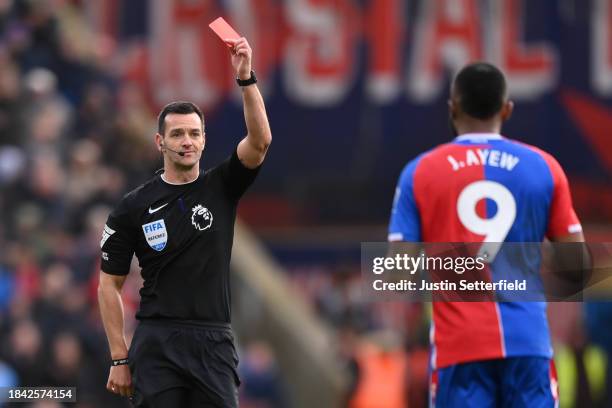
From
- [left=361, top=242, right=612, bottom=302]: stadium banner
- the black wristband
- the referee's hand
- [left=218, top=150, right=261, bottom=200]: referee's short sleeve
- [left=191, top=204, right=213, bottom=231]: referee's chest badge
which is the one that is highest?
[left=218, top=150, right=261, bottom=200]: referee's short sleeve

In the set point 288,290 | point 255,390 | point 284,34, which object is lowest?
point 255,390

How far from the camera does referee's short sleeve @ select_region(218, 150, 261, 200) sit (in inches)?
253

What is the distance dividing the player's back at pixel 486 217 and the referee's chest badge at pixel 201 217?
826 millimetres

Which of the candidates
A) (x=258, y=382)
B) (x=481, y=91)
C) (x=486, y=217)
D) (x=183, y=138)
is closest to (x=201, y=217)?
(x=183, y=138)

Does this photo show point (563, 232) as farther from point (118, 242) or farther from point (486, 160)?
point (118, 242)

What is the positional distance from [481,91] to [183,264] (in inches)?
61.9

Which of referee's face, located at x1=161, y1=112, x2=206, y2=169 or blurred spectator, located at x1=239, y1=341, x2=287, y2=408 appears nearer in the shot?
referee's face, located at x1=161, y1=112, x2=206, y2=169

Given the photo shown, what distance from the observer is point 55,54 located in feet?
51.5

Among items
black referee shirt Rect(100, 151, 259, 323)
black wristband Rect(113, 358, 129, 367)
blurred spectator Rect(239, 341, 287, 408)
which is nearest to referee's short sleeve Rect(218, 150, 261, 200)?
black referee shirt Rect(100, 151, 259, 323)

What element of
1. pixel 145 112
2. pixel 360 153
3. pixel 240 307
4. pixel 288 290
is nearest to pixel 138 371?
pixel 240 307

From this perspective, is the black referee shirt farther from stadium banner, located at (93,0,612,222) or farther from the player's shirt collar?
stadium banner, located at (93,0,612,222)

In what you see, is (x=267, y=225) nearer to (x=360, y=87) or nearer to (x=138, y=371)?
(x=360, y=87)

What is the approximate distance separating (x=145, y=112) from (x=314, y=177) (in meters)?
2.65

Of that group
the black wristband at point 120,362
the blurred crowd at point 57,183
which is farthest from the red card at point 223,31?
the blurred crowd at point 57,183
